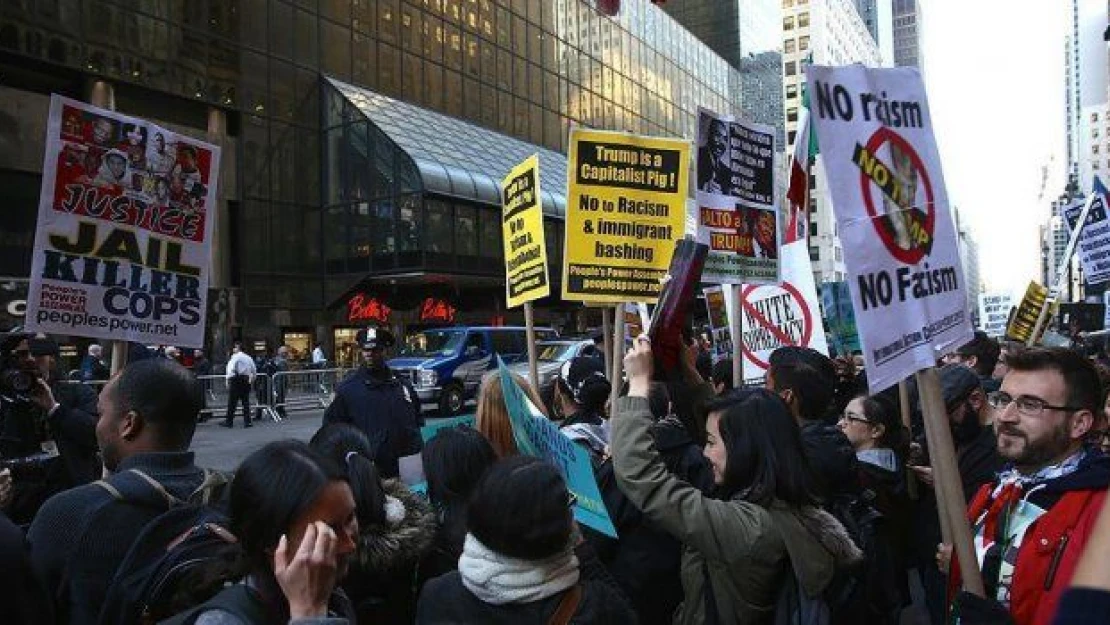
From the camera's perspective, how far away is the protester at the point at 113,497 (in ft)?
8.19

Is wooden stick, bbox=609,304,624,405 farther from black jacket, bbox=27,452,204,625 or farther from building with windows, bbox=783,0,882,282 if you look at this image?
building with windows, bbox=783,0,882,282

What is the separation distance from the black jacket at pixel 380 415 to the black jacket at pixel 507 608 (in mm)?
4429

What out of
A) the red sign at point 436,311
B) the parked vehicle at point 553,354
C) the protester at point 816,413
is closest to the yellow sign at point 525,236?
the protester at point 816,413

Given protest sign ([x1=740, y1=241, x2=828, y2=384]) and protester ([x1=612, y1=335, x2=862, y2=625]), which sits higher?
protest sign ([x1=740, y1=241, x2=828, y2=384])

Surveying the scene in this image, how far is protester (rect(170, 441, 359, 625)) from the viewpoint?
178 centimetres

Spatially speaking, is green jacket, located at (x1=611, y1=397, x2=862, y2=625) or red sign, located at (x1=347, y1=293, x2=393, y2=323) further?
red sign, located at (x1=347, y1=293, x2=393, y2=323)

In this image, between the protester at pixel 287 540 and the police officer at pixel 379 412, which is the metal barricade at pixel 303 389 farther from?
the protester at pixel 287 540

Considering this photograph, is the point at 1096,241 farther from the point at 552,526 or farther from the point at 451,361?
the point at 451,361

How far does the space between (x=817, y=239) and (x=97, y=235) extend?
10849 cm

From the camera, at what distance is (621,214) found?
6.05 metres

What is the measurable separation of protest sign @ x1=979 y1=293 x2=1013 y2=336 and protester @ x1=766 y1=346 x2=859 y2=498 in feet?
33.9

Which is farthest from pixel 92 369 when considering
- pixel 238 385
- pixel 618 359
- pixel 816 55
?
pixel 816 55

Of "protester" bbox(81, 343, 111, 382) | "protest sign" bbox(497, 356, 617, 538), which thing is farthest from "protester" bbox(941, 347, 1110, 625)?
"protester" bbox(81, 343, 111, 382)

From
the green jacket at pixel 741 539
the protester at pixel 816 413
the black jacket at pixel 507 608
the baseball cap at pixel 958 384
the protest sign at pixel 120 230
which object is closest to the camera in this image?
the black jacket at pixel 507 608
